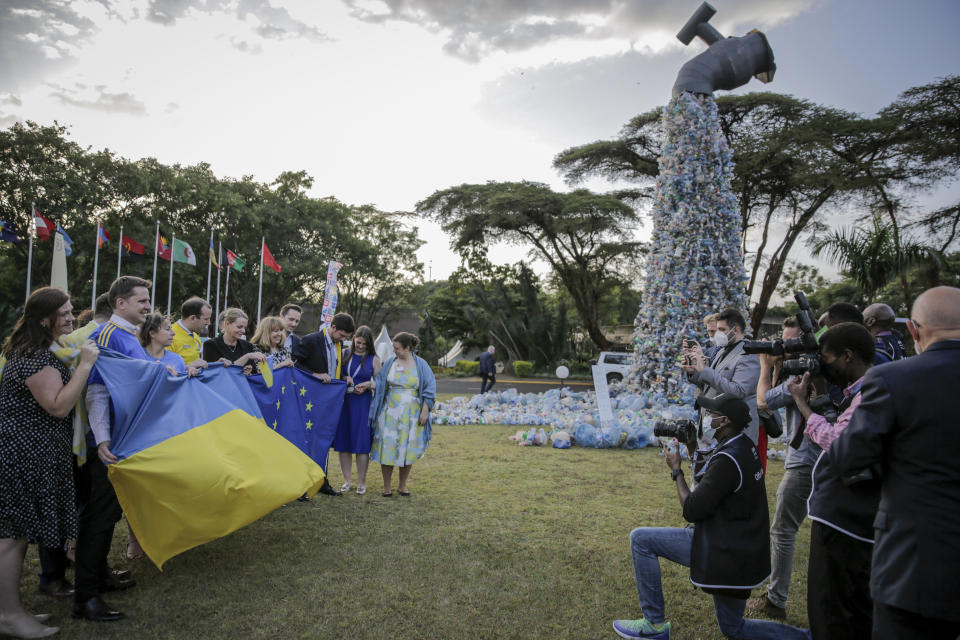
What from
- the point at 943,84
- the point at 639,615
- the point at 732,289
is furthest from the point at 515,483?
the point at 943,84

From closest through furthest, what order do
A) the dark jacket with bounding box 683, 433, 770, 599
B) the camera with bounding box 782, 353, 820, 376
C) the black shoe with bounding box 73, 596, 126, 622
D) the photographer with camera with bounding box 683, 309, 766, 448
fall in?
the camera with bounding box 782, 353, 820, 376 → the dark jacket with bounding box 683, 433, 770, 599 → the black shoe with bounding box 73, 596, 126, 622 → the photographer with camera with bounding box 683, 309, 766, 448

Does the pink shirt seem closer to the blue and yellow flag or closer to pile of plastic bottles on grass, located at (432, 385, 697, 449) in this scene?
the blue and yellow flag

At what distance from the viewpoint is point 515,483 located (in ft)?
22.5

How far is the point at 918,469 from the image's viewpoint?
197 centimetres

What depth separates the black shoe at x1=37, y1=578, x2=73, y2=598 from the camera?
3705 millimetres

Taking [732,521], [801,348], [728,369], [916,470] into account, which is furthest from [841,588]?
[728,369]

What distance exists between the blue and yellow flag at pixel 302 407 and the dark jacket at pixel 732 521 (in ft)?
13.0

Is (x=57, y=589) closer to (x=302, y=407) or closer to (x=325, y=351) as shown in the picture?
(x=302, y=407)

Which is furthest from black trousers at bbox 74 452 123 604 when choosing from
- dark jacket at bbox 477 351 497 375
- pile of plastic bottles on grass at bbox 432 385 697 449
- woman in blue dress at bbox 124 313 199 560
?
dark jacket at bbox 477 351 497 375

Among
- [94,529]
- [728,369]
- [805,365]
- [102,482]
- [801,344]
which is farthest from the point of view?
[728,369]

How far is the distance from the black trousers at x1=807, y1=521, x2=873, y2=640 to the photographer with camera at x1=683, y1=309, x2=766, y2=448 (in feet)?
4.52

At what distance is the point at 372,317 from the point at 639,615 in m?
31.9

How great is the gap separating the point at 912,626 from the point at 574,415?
381 inches

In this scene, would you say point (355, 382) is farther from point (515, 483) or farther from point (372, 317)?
point (372, 317)
